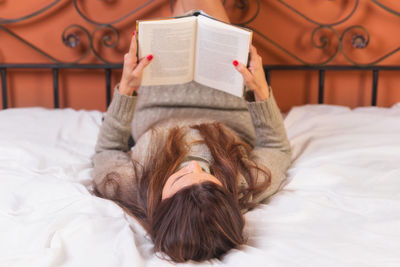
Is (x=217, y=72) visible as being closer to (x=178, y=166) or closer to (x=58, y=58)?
(x=178, y=166)

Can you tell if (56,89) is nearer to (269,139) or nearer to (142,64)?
(142,64)

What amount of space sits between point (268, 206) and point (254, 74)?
0.35 m

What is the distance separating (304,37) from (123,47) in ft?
2.49

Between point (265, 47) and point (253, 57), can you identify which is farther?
point (265, 47)

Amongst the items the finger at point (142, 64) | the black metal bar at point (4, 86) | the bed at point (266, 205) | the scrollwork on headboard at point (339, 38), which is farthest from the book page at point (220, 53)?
the black metal bar at point (4, 86)

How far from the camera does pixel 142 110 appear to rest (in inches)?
54.0

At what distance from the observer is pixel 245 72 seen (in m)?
1.07

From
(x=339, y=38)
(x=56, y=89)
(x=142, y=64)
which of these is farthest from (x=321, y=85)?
(x=56, y=89)

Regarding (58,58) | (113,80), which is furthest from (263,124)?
(58,58)

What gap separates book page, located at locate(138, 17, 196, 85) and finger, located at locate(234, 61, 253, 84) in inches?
5.4

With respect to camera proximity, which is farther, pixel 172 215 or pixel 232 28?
pixel 232 28

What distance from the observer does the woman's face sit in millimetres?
800

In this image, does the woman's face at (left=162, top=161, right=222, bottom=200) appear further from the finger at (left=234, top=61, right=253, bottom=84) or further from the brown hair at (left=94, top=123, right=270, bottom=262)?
the finger at (left=234, top=61, right=253, bottom=84)

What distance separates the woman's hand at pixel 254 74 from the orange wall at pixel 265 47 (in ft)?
2.32
